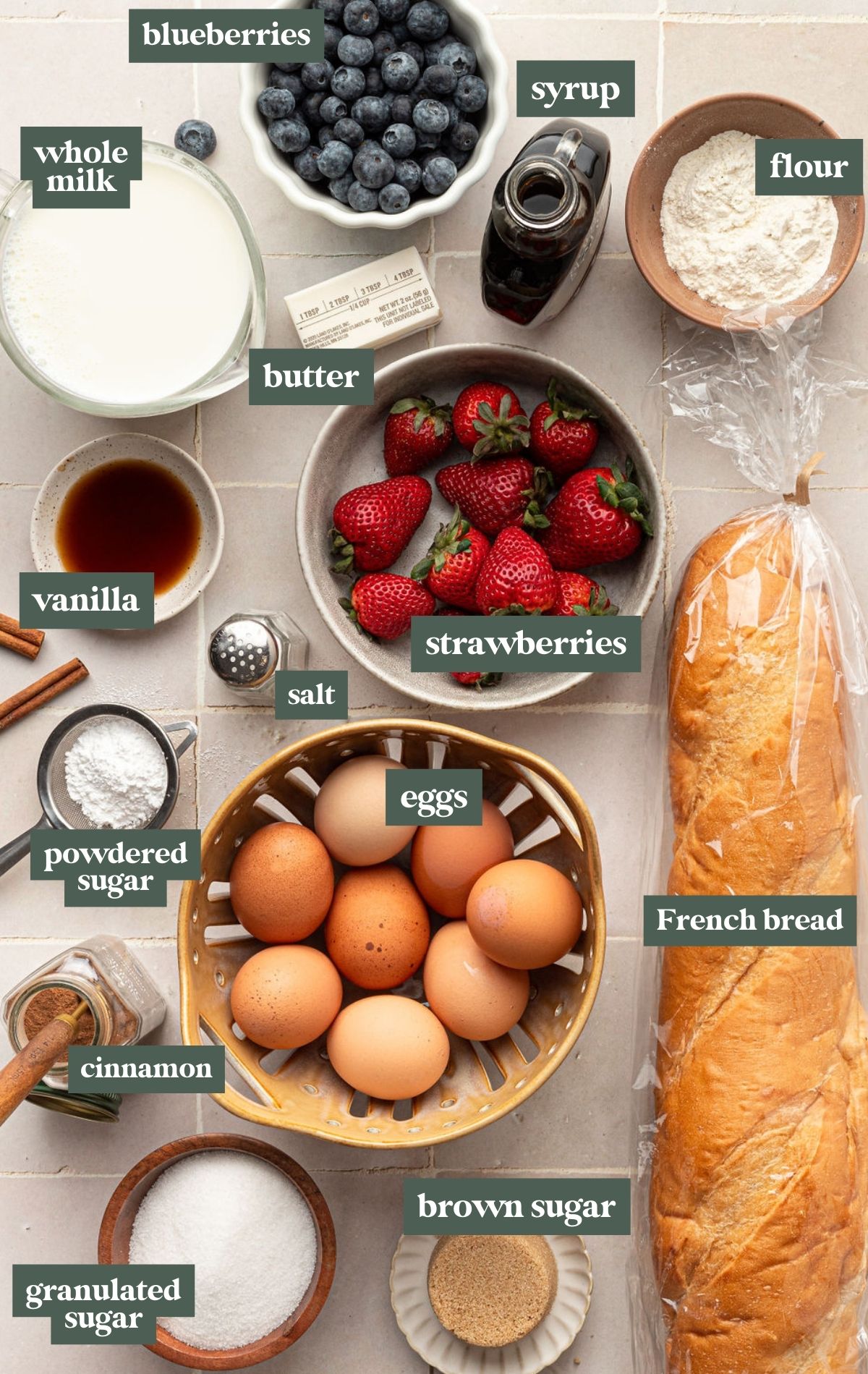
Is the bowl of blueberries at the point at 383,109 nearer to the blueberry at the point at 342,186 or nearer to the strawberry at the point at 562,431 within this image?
the blueberry at the point at 342,186

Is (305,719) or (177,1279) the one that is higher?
(305,719)

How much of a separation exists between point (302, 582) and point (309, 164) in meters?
0.44

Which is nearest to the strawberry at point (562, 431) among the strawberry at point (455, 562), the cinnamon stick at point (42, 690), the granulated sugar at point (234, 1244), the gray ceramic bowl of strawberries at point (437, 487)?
the gray ceramic bowl of strawberries at point (437, 487)

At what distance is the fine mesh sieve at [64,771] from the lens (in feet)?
4.02

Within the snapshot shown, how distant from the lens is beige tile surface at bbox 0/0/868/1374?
1.26 m

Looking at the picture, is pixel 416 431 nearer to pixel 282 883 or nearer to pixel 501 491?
pixel 501 491

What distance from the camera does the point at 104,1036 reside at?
1161mm

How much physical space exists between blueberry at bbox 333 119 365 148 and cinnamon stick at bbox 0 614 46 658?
630mm

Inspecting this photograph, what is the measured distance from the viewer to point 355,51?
1124mm

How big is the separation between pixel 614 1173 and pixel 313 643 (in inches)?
27.4

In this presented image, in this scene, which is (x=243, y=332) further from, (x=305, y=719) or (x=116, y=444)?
(x=305, y=719)

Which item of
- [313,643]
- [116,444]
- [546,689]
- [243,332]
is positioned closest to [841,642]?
[546,689]

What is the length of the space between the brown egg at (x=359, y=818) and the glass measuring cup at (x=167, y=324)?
426 mm

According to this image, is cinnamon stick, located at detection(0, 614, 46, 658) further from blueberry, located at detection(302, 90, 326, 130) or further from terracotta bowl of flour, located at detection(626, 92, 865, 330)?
terracotta bowl of flour, located at detection(626, 92, 865, 330)
